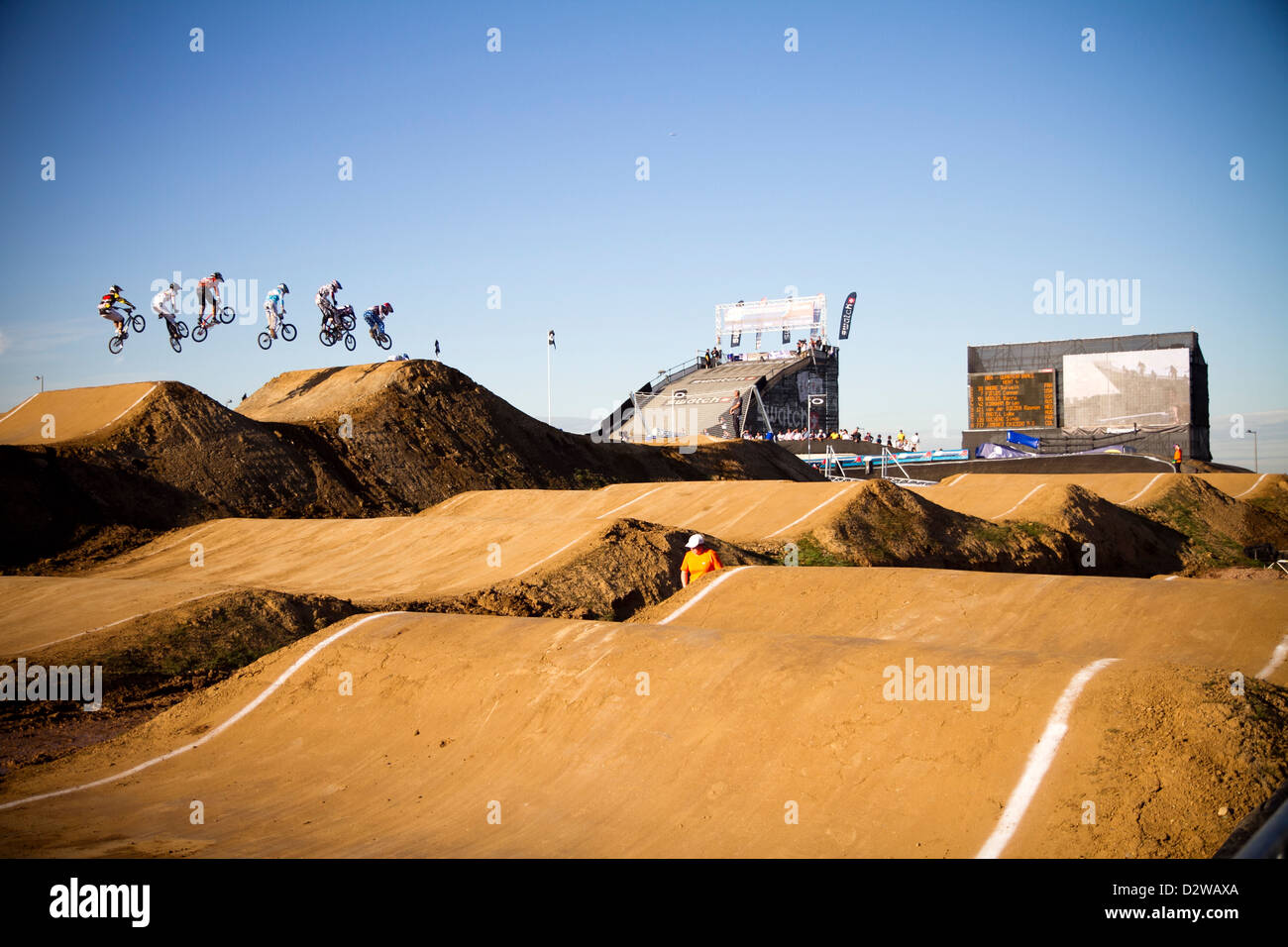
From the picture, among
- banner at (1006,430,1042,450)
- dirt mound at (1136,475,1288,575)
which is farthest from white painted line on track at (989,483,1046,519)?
banner at (1006,430,1042,450)

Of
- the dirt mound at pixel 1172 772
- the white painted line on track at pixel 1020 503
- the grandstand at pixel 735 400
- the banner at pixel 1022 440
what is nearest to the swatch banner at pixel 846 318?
the grandstand at pixel 735 400

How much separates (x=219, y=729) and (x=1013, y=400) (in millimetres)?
58895

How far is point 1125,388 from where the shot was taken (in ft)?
197

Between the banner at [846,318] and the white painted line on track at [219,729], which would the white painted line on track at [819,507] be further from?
the banner at [846,318]

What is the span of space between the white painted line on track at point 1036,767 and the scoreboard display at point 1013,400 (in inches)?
2278

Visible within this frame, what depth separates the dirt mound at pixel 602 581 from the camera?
15.7 metres

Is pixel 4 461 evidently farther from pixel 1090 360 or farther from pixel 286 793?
pixel 1090 360

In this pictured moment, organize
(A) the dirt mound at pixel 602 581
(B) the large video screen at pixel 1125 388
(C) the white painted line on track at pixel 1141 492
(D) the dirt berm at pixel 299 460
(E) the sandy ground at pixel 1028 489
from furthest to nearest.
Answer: (B) the large video screen at pixel 1125 388, (C) the white painted line on track at pixel 1141 492, (E) the sandy ground at pixel 1028 489, (D) the dirt berm at pixel 299 460, (A) the dirt mound at pixel 602 581

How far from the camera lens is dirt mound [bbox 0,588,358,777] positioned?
434 inches

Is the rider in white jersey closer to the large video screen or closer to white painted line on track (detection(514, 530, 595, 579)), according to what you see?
white painted line on track (detection(514, 530, 595, 579))

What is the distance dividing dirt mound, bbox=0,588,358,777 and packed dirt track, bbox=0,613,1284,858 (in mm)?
933

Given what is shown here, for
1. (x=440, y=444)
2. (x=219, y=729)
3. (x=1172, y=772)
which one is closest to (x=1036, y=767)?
(x=1172, y=772)
